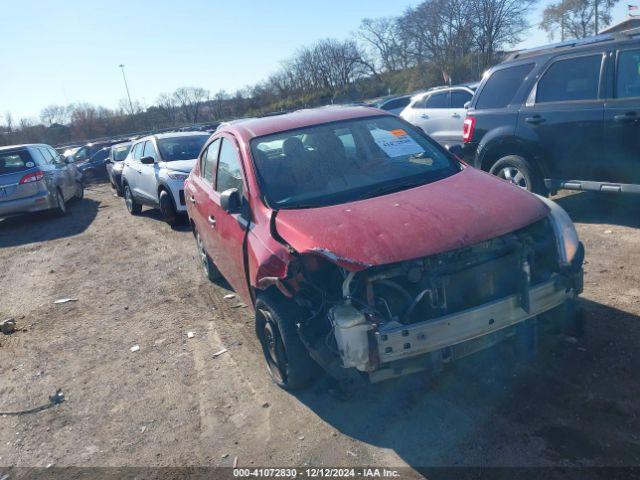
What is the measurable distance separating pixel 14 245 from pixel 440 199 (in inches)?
395

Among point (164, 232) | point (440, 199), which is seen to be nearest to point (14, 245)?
point (164, 232)

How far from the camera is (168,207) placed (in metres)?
10.2

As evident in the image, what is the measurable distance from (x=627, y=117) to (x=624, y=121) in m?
0.05

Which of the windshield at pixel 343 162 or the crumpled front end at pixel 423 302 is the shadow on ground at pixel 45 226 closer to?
the windshield at pixel 343 162

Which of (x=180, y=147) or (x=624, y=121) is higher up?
(x=180, y=147)

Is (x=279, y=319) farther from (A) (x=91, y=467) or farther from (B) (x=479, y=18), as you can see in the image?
(B) (x=479, y=18)

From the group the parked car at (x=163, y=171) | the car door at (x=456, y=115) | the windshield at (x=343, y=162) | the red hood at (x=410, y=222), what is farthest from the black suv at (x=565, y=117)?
the parked car at (x=163, y=171)

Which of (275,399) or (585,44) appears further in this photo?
(585,44)

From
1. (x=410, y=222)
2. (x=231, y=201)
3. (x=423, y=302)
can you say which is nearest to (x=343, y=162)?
(x=231, y=201)

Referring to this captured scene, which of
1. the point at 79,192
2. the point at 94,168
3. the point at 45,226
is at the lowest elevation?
the point at 45,226

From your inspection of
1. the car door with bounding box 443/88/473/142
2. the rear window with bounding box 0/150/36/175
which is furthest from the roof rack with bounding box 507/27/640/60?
the rear window with bounding box 0/150/36/175

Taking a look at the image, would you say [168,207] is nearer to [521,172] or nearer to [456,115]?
[521,172]

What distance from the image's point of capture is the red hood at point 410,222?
321 centimetres

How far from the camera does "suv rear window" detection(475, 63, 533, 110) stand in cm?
745
